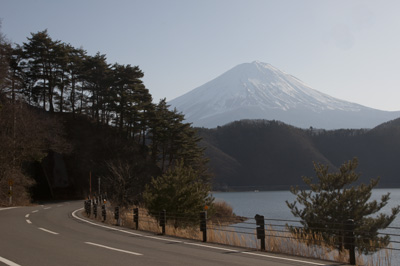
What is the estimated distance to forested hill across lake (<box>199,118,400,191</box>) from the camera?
159375mm

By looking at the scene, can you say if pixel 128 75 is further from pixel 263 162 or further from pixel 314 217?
pixel 263 162

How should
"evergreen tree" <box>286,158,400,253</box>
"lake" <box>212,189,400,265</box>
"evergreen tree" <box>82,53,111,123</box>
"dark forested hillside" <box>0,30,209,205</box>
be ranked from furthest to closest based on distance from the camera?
"evergreen tree" <box>82,53,111,123</box>, "dark forested hillside" <box>0,30,209,205</box>, "lake" <box>212,189,400,265</box>, "evergreen tree" <box>286,158,400,253</box>

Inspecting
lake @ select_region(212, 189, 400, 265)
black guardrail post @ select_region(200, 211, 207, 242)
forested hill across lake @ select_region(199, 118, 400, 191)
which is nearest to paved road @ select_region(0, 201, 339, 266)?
black guardrail post @ select_region(200, 211, 207, 242)

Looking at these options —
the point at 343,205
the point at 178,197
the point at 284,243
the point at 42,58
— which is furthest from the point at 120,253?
the point at 42,58

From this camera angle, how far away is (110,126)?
64375 millimetres

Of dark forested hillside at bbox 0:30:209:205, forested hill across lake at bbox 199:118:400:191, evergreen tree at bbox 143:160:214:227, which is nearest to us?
evergreen tree at bbox 143:160:214:227

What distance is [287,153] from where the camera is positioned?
170 metres

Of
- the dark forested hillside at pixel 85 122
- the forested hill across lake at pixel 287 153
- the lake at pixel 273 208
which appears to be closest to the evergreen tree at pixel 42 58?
the dark forested hillside at pixel 85 122

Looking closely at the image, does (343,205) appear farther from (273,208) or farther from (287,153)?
(287,153)

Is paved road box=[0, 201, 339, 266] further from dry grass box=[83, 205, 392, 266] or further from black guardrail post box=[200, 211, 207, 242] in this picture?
dry grass box=[83, 205, 392, 266]

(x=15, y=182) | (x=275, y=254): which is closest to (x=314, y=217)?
(x=275, y=254)

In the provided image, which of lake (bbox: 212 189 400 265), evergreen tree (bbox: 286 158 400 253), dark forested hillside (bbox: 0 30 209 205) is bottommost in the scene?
lake (bbox: 212 189 400 265)

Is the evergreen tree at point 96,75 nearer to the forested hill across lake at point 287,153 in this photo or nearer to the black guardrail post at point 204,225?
the black guardrail post at point 204,225

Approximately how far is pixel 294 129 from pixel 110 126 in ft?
438
